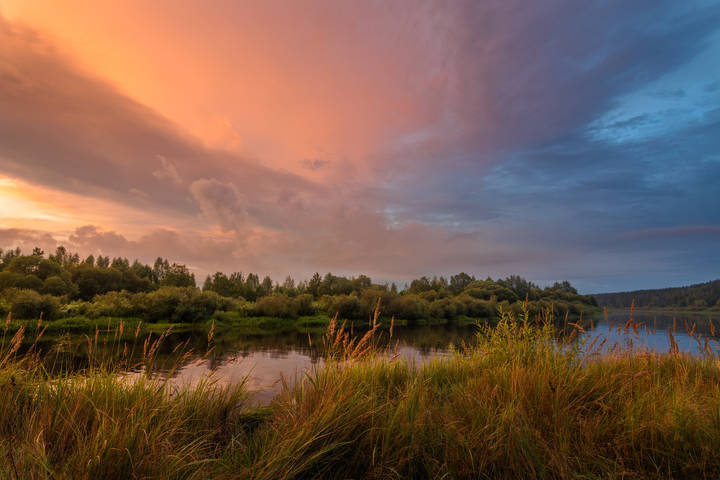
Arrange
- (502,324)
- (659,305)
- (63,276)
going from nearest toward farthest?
(502,324), (63,276), (659,305)

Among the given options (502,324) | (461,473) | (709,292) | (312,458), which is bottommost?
(461,473)

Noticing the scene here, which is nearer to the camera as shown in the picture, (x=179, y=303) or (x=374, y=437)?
(x=374, y=437)

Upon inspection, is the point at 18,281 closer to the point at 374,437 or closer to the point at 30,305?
the point at 30,305

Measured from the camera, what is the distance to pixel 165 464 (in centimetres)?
286

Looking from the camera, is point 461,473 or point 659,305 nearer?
point 461,473

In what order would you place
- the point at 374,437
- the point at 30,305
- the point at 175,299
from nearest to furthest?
the point at 374,437 < the point at 30,305 < the point at 175,299

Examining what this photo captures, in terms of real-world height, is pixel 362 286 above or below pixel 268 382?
above

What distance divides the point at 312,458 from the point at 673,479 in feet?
11.6

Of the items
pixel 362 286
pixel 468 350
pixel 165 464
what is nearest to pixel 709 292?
pixel 362 286

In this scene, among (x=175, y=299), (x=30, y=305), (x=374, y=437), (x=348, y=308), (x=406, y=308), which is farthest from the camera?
(x=406, y=308)

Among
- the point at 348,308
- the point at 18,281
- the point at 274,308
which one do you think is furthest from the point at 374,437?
the point at 18,281

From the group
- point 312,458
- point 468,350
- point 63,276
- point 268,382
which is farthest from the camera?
point 63,276

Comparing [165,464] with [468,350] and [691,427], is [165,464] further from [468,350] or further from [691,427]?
[468,350]

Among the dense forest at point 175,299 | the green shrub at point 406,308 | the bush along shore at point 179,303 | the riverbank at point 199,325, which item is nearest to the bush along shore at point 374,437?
the dense forest at point 175,299
